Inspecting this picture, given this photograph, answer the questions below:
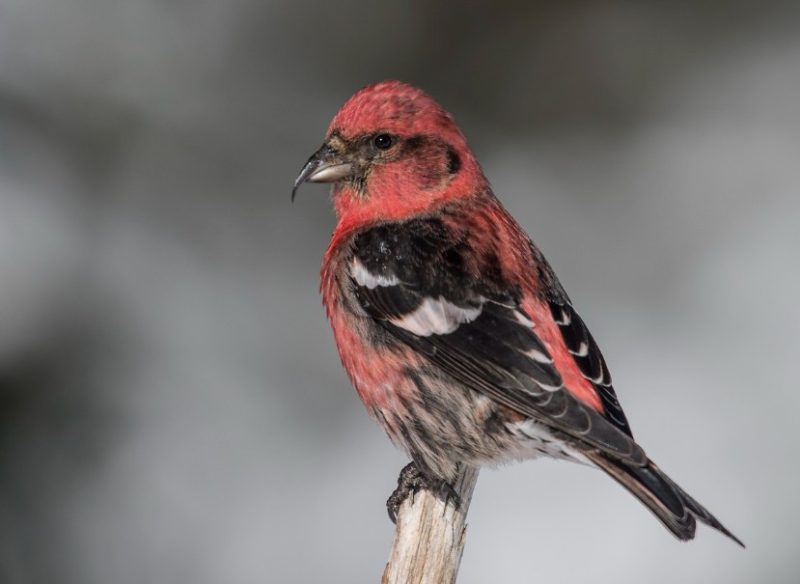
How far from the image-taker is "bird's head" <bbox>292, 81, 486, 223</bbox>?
15.5ft

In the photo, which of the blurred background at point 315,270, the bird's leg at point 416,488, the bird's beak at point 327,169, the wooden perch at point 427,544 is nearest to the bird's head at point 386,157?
the bird's beak at point 327,169

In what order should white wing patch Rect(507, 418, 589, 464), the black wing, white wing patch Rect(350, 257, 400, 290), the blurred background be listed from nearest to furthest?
1. the black wing
2. white wing patch Rect(507, 418, 589, 464)
3. white wing patch Rect(350, 257, 400, 290)
4. the blurred background

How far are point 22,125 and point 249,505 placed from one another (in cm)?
264

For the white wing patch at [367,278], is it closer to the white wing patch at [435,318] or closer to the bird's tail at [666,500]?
the white wing patch at [435,318]

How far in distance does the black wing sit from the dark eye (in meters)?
0.36

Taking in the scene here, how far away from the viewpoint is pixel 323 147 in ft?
15.7

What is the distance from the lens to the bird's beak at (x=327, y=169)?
4707 millimetres

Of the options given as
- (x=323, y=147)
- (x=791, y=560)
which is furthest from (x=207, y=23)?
(x=791, y=560)

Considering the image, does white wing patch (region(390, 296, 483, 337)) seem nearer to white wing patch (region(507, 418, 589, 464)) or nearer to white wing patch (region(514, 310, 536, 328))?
white wing patch (region(514, 310, 536, 328))

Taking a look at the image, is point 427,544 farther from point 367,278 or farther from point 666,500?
point 367,278

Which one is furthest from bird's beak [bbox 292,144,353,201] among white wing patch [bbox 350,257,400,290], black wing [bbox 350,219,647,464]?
white wing patch [bbox 350,257,400,290]

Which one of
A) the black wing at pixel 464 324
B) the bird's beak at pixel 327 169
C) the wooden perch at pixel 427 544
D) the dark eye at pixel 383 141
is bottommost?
the wooden perch at pixel 427 544

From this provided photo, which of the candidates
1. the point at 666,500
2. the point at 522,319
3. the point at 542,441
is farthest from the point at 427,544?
the point at 522,319

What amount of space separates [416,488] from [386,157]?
1.40 metres
